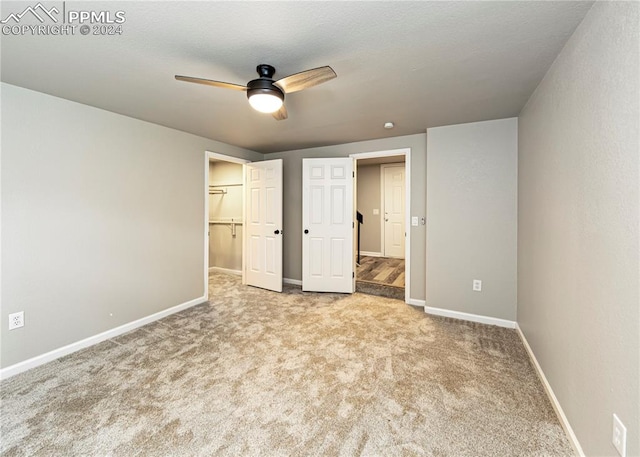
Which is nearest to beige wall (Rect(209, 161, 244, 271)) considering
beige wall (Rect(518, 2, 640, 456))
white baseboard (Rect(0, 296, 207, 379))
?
white baseboard (Rect(0, 296, 207, 379))

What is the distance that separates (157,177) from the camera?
10.3 feet

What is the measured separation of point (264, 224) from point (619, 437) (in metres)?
3.95

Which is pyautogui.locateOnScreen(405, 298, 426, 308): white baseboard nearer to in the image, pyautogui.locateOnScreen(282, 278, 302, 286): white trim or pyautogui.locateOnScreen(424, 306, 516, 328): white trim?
pyautogui.locateOnScreen(424, 306, 516, 328): white trim

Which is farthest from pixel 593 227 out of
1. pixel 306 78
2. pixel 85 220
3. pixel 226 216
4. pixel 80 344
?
pixel 226 216

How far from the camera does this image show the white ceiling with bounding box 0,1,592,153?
135 centimetres

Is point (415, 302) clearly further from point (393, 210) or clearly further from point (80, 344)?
point (80, 344)

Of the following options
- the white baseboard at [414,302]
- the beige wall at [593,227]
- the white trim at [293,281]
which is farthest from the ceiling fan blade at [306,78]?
the white trim at [293,281]

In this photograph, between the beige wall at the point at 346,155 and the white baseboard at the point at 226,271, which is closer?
the beige wall at the point at 346,155

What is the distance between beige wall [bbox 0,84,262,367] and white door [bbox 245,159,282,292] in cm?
105

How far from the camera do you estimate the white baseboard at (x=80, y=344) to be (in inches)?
83.0

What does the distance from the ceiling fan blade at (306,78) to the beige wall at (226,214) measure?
142 inches

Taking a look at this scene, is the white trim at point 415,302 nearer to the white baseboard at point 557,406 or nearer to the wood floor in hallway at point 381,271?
the wood floor in hallway at point 381,271

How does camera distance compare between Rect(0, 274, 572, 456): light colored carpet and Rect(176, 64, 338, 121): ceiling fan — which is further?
Rect(176, 64, 338, 121): ceiling fan

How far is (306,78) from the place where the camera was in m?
1.64
